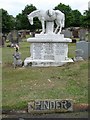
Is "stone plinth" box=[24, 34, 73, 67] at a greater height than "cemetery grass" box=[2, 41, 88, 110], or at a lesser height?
greater

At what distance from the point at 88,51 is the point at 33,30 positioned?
1569 inches

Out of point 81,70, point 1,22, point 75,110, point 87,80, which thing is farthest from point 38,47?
point 1,22

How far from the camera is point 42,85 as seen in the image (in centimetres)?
1142

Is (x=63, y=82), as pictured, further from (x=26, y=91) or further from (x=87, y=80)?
(x=26, y=91)

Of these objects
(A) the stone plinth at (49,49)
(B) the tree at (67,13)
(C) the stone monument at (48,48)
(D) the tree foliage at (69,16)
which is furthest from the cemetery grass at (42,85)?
(D) the tree foliage at (69,16)

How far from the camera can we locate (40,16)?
1756 centimetres

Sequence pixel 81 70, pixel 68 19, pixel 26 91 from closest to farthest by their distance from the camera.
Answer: pixel 26 91 → pixel 81 70 → pixel 68 19

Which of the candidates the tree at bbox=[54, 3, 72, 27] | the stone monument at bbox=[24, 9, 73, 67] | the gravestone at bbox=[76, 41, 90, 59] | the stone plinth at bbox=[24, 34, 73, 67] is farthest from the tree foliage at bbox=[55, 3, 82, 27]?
the stone plinth at bbox=[24, 34, 73, 67]

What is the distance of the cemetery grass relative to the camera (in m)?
9.45

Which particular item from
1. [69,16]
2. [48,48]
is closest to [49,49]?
[48,48]

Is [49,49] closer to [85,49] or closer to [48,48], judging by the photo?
[48,48]

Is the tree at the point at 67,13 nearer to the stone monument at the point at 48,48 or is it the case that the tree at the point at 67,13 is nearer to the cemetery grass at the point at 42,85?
the stone monument at the point at 48,48

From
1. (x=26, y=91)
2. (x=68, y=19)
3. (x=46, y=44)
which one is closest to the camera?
(x=26, y=91)

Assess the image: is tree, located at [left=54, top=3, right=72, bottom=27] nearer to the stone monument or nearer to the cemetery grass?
the stone monument
